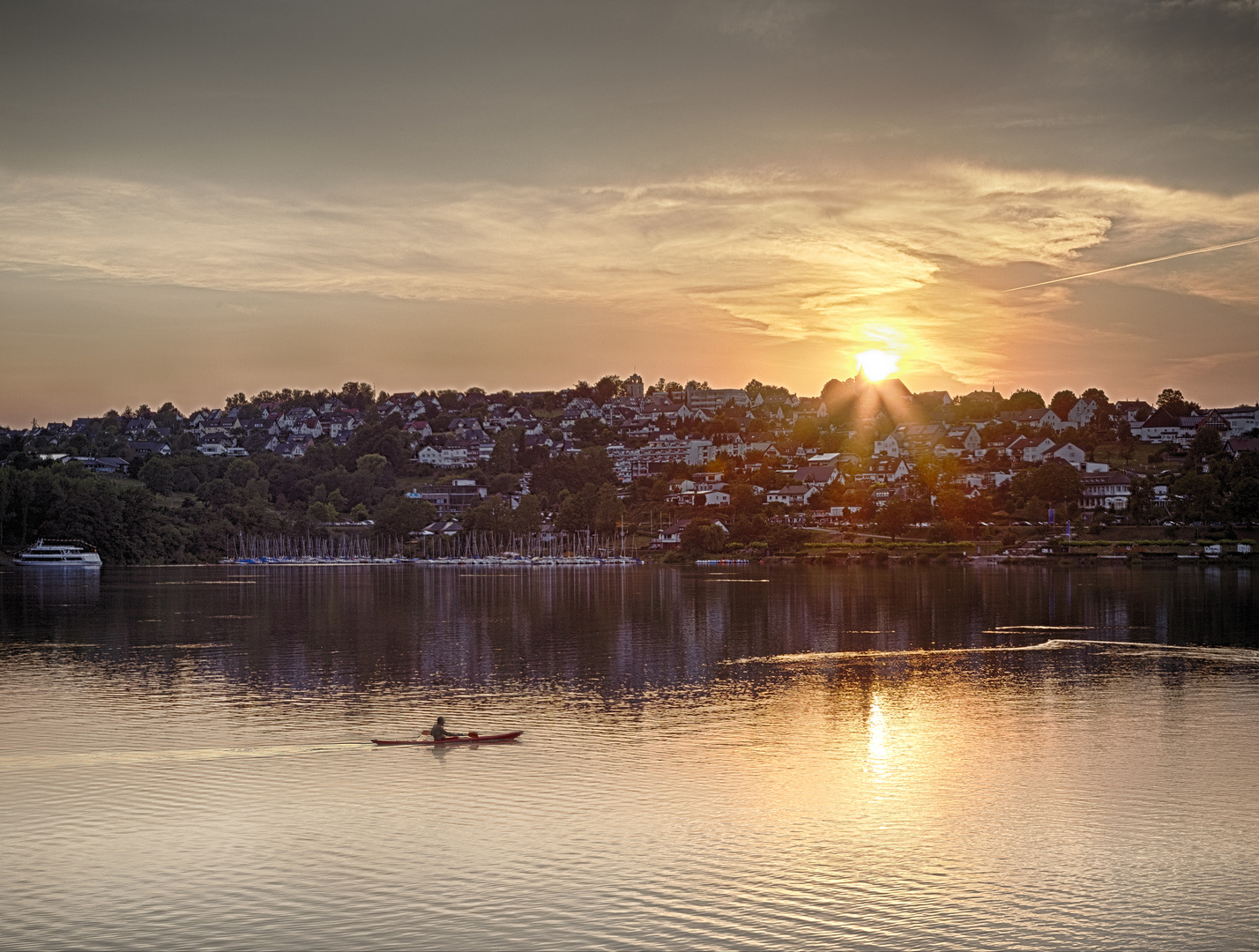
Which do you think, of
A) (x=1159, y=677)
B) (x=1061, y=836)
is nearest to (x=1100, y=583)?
(x=1159, y=677)

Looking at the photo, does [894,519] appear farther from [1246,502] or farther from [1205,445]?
[1205,445]

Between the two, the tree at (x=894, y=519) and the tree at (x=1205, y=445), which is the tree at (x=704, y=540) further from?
the tree at (x=1205, y=445)

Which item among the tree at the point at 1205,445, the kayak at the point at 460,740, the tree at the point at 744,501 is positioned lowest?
the kayak at the point at 460,740

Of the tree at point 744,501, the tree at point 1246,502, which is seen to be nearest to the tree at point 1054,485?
the tree at point 1246,502

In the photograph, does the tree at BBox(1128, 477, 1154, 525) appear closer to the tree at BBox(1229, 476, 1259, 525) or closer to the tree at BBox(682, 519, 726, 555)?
the tree at BBox(1229, 476, 1259, 525)

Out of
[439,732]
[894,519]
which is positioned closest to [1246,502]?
[894,519]

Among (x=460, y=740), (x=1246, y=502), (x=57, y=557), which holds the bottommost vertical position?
(x=460, y=740)

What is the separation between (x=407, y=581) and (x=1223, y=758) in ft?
345

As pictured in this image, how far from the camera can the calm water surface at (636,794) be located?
18.9 m

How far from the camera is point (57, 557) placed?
15025 cm

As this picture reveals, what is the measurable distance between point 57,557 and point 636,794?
142719 mm

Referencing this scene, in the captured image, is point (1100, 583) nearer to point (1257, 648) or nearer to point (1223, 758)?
point (1257, 648)

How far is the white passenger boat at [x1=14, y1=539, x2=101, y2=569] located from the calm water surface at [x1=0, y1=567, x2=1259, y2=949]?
9732 centimetres

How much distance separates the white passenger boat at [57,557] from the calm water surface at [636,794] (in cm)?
9732
